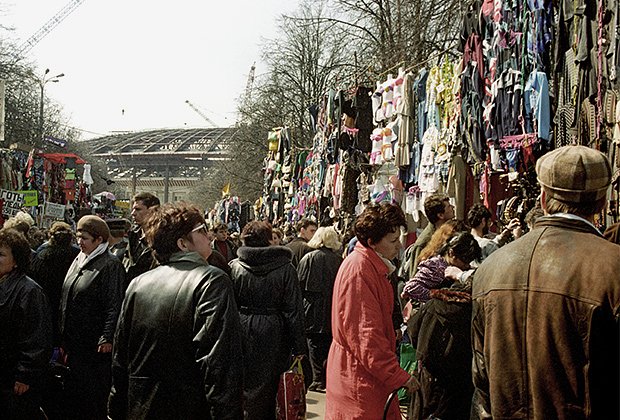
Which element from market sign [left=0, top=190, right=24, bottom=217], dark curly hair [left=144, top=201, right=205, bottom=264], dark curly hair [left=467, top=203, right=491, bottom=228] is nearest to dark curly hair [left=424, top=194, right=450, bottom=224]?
dark curly hair [left=467, top=203, right=491, bottom=228]

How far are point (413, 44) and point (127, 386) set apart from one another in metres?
16.4

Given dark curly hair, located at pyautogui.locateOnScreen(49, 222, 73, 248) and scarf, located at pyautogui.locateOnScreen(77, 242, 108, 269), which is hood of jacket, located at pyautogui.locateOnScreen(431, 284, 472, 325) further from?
dark curly hair, located at pyautogui.locateOnScreen(49, 222, 73, 248)

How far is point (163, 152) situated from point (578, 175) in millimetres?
145538

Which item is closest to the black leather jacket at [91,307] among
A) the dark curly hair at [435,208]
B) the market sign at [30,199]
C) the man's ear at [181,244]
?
the man's ear at [181,244]

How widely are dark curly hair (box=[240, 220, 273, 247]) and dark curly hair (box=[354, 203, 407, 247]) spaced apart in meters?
1.47

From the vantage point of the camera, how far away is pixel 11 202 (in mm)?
19594

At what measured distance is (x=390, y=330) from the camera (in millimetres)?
5090

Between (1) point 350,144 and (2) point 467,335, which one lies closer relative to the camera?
(2) point 467,335

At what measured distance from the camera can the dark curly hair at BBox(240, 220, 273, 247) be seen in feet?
21.7

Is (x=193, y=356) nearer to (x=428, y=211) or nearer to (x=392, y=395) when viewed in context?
(x=392, y=395)

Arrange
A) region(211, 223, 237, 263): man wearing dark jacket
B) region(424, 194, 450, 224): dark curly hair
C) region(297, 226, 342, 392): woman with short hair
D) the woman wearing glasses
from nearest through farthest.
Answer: the woman wearing glasses
region(424, 194, 450, 224): dark curly hair
region(297, 226, 342, 392): woman with short hair
region(211, 223, 237, 263): man wearing dark jacket

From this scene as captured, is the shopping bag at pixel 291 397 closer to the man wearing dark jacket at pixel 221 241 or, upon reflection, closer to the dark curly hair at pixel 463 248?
the dark curly hair at pixel 463 248

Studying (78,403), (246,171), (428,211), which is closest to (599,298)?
(78,403)

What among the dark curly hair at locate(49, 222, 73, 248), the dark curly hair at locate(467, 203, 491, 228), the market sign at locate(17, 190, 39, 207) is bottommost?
the dark curly hair at locate(49, 222, 73, 248)
